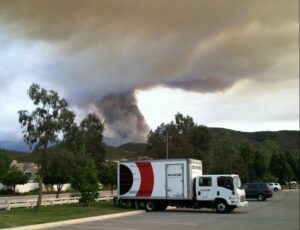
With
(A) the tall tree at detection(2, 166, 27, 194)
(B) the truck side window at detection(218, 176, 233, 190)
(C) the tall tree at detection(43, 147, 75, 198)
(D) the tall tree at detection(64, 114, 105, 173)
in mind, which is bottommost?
(A) the tall tree at detection(2, 166, 27, 194)

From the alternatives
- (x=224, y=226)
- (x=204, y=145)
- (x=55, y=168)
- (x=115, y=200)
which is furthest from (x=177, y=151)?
(x=224, y=226)

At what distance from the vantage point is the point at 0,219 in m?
22.2

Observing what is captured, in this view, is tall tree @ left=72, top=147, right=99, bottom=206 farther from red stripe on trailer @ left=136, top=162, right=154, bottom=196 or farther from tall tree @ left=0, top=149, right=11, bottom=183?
tall tree @ left=0, top=149, right=11, bottom=183

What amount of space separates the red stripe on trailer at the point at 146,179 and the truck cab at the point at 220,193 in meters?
3.29

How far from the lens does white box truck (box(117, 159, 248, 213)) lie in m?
30.5

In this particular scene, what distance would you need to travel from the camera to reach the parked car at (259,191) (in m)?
48.0

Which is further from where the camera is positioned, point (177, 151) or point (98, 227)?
point (177, 151)

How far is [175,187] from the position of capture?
31641 mm

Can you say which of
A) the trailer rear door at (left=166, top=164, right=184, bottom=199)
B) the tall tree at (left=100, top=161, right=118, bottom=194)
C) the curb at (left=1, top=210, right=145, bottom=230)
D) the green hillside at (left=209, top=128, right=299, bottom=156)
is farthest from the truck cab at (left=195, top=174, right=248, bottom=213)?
the green hillside at (left=209, top=128, right=299, bottom=156)

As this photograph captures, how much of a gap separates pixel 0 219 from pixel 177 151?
47.5 meters

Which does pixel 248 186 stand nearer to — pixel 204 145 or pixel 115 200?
pixel 115 200

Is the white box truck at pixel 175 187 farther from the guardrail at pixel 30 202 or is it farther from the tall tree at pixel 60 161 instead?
the tall tree at pixel 60 161

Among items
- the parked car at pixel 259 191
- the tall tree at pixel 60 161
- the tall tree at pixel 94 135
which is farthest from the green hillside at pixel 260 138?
the tall tree at pixel 60 161

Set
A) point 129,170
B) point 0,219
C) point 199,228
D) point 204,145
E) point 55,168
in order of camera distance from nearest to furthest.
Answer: point 199,228, point 0,219, point 55,168, point 129,170, point 204,145
